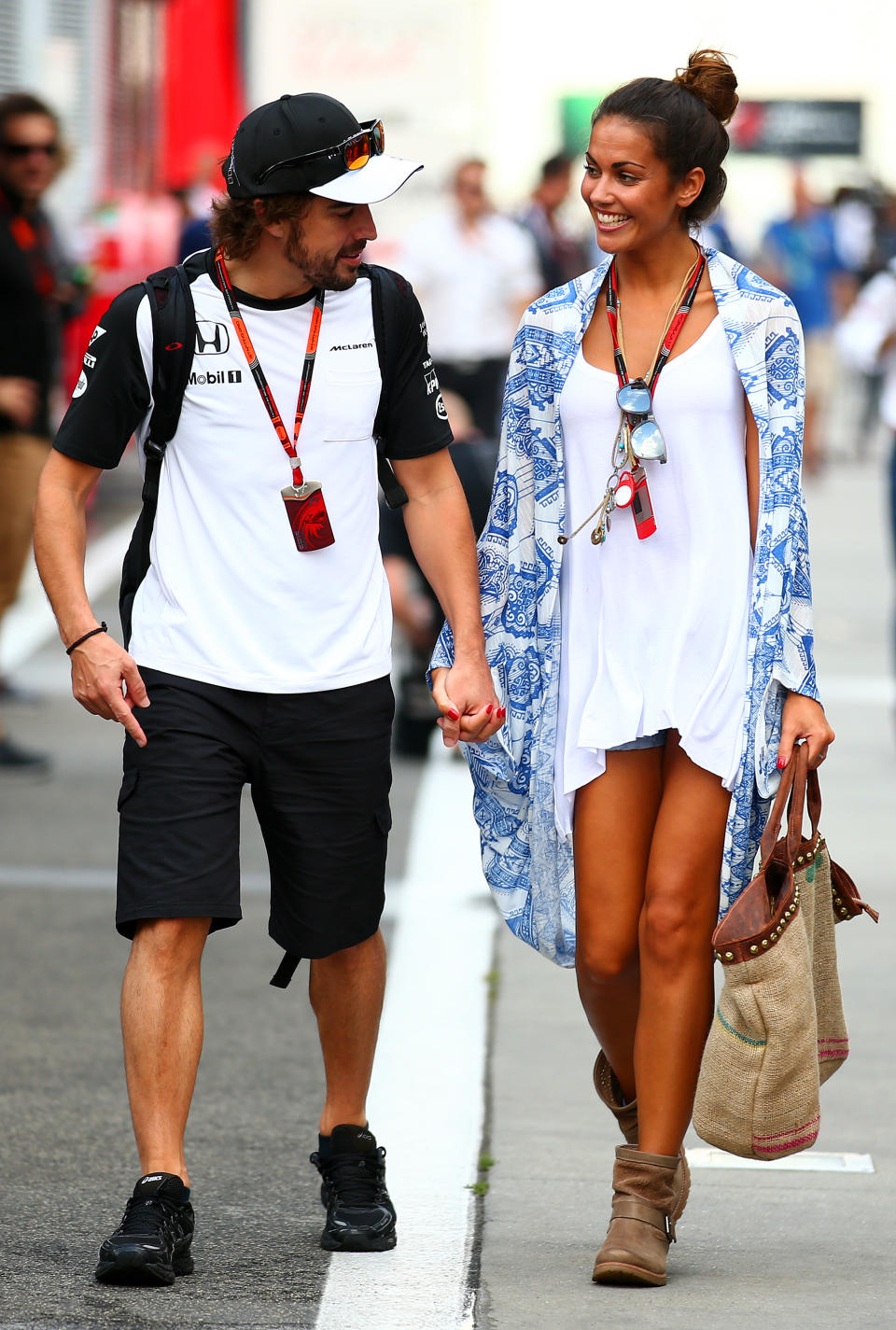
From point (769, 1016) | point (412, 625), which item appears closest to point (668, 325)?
point (769, 1016)

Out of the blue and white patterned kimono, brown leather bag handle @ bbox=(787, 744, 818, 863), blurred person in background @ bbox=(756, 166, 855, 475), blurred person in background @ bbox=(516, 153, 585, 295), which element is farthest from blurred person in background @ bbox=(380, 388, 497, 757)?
blurred person in background @ bbox=(756, 166, 855, 475)

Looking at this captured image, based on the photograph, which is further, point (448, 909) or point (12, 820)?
point (12, 820)

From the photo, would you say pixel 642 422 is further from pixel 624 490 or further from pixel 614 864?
pixel 614 864

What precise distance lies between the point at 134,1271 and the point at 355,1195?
1.53 ft

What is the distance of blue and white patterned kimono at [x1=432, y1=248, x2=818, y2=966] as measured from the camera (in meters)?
3.91

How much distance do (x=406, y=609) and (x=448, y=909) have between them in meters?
2.25

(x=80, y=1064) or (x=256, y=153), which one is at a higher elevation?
(x=256, y=153)

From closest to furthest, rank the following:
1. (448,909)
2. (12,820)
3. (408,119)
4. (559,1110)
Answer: (559,1110) < (448,909) < (12,820) < (408,119)

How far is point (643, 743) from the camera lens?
401 centimetres

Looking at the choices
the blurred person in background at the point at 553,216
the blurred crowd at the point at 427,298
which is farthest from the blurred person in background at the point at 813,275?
the blurred person in background at the point at 553,216

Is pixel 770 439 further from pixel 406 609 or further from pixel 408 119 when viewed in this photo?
pixel 408 119

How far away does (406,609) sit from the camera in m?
8.59

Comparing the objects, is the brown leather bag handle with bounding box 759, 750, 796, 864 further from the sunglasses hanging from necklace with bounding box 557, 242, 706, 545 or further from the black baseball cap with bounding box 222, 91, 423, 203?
the black baseball cap with bounding box 222, 91, 423, 203

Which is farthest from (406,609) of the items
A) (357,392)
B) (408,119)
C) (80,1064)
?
(408,119)
